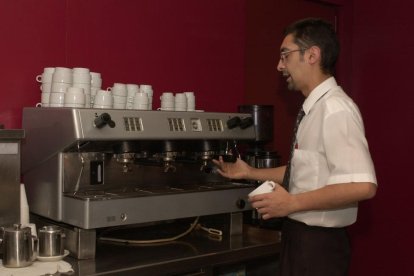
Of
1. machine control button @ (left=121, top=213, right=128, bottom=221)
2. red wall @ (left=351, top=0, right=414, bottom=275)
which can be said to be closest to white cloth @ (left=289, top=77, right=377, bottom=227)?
machine control button @ (left=121, top=213, right=128, bottom=221)

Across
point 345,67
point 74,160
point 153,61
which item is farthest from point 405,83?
point 74,160

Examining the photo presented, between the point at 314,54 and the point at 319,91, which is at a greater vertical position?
the point at 314,54

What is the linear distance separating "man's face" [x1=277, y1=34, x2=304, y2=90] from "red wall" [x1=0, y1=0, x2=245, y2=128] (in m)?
0.76

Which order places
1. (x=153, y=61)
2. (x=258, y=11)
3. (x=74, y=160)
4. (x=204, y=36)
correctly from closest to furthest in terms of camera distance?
(x=74, y=160), (x=153, y=61), (x=204, y=36), (x=258, y=11)

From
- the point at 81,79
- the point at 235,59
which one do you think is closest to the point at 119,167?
the point at 81,79

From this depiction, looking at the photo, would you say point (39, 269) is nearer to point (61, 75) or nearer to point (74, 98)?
point (74, 98)

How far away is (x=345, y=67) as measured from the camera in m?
3.32

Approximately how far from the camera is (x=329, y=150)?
162 cm

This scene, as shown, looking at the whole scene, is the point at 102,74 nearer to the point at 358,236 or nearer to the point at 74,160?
the point at 74,160

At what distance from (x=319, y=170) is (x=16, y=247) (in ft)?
3.16

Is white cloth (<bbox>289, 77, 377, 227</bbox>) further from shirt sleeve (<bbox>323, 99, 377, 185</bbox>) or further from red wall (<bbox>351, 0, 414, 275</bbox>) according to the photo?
red wall (<bbox>351, 0, 414, 275</bbox>)

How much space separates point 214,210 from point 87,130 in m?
0.59

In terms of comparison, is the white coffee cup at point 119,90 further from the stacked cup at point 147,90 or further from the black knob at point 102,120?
the black knob at point 102,120

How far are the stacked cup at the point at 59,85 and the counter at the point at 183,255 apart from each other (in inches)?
21.3
